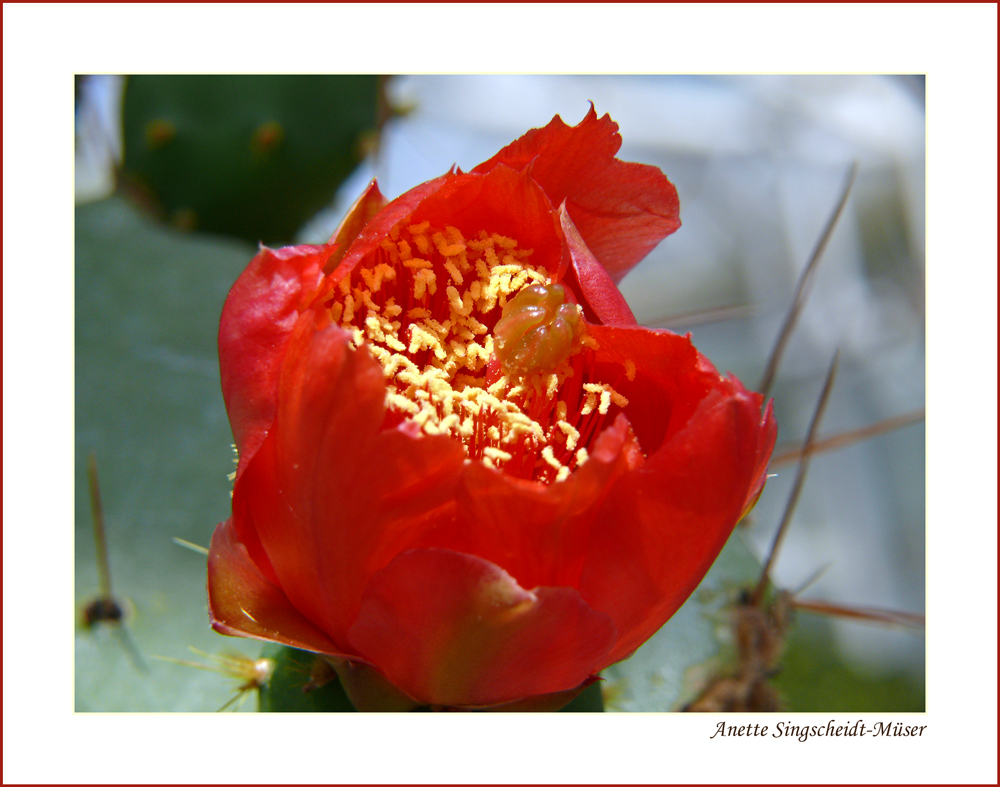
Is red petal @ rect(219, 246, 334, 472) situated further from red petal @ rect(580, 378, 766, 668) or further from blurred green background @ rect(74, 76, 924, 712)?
blurred green background @ rect(74, 76, 924, 712)

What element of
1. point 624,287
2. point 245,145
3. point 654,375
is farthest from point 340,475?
point 624,287

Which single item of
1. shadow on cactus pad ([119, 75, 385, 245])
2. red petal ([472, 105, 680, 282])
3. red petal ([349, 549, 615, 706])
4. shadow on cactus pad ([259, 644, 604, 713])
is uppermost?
shadow on cactus pad ([119, 75, 385, 245])

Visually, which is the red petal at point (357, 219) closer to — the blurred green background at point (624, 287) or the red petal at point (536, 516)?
the red petal at point (536, 516)

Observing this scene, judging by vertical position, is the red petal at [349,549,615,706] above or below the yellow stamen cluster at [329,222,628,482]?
below

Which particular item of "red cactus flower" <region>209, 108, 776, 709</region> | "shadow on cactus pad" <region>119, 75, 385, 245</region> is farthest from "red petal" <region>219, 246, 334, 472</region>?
"shadow on cactus pad" <region>119, 75, 385, 245</region>

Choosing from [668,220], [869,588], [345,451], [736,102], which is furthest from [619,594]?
→ [736,102]

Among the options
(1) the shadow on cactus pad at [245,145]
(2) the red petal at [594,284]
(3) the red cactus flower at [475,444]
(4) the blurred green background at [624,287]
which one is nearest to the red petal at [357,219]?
(3) the red cactus flower at [475,444]

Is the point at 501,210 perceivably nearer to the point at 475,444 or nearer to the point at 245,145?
the point at 475,444

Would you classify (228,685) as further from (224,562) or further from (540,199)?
(540,199)
